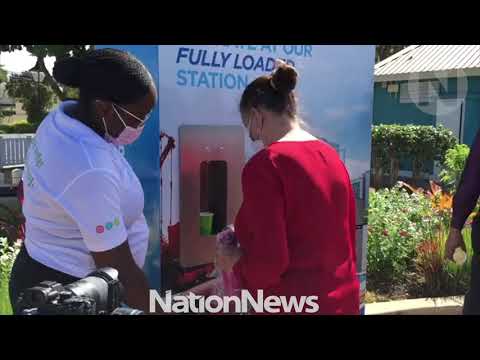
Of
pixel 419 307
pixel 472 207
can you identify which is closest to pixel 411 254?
pixel 419 307

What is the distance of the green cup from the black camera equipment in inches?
36.9

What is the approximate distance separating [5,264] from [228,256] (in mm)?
1580

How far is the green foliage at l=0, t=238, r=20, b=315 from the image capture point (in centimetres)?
302

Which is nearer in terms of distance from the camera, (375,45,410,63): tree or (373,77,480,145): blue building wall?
(375,45,410,63): tree

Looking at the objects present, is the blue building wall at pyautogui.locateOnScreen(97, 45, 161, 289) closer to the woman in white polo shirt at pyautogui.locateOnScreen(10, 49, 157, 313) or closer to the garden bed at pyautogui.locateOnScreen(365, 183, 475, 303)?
the woman in white polo shirt at pyautogui.locateOnScreen(10, 49, 157, 313)

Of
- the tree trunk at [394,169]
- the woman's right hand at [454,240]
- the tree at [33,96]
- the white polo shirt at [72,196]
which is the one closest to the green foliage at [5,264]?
the white polo shirt at [72,196]

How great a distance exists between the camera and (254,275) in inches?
93.5

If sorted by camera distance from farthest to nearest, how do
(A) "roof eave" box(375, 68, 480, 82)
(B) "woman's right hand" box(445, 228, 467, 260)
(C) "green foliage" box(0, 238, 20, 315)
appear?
(A) "roof eave" box(375, 68, 480, 82) < (C) "green foliage" box(0, 238, 20, 315) < (B) "woman's right hand" box(445, 228, 467, 260)

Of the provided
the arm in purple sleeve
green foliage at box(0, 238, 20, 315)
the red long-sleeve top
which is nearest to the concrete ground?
the arm in purple sleeve

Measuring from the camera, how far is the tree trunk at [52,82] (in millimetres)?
2672

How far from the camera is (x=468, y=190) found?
9.25 feet

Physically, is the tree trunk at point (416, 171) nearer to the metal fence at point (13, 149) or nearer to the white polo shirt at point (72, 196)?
the white polo shirt at point (72, 196)
